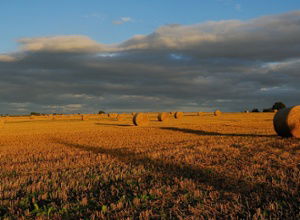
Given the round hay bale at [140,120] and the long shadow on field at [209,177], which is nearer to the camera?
the long shadow on field at [209,177]

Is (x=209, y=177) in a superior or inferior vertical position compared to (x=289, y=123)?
inferior

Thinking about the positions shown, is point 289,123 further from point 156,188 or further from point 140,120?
point 140,120

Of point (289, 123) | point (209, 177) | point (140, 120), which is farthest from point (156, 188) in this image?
point (140, 120)

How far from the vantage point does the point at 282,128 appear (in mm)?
15312

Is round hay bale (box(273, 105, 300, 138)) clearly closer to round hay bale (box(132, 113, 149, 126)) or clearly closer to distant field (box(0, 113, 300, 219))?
distant field (box(0, 113, 300, 219))

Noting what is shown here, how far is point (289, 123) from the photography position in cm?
1503

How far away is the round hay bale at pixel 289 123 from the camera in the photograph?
15.0 meters

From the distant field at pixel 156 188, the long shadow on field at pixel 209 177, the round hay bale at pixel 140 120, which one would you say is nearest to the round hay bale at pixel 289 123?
the distant field at pixel 156 188

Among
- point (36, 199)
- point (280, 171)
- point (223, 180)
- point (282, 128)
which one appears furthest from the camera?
point (282, 128)

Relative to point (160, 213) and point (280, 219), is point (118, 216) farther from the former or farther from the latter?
point (280, 219)

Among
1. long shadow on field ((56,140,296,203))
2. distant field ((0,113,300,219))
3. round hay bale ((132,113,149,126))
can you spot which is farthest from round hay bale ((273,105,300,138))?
round hay bale ((132,113,149,126))

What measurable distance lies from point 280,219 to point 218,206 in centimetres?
92

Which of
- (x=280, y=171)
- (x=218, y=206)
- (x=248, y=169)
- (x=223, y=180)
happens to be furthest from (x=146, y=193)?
(x=280, y=171)

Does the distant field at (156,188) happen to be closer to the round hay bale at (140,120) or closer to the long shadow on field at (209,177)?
the long shadow on field at (209,177)
